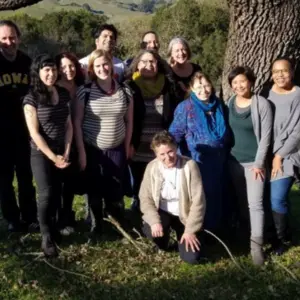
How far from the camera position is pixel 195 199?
527cm

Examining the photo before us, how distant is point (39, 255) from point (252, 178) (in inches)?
82.7

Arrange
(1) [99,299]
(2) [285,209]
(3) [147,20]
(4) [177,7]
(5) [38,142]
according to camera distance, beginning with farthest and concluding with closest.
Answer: (3) [147,20]
(4) [177,7]
(2) [285,209]
(5) [38,142]
(1) [99,299]

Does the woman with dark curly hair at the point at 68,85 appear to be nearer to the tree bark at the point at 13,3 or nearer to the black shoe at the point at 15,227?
the black shoe at the point at 15,227

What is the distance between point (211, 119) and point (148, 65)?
2.97 feet

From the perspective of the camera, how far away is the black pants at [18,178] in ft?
19.1

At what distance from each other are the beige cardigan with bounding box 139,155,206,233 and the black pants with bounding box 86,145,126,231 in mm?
449

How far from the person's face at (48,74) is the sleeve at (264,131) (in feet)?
6.15

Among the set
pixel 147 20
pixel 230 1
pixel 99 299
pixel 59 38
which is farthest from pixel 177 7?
pixel 99 299

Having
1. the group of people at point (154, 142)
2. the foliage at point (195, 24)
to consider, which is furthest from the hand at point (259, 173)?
the foliage at point (195, 24)

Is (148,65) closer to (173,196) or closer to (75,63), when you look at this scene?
(75,63)

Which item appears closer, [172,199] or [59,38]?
[172,199]

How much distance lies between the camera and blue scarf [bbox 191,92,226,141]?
18.0 feet

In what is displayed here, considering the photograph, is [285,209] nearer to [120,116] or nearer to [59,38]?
[120,116]

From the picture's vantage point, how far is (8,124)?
574cm
